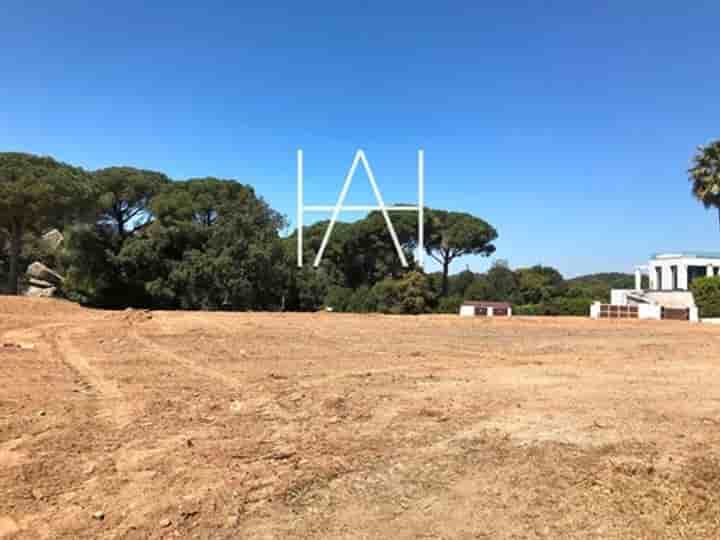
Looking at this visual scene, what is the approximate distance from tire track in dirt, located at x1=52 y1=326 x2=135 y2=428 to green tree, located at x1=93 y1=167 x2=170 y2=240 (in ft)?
44.7

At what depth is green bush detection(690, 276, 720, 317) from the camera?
24.2 m

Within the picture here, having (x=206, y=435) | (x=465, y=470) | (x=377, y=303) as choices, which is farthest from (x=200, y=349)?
(x=377, y=303)

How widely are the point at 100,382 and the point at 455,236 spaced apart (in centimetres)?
3086

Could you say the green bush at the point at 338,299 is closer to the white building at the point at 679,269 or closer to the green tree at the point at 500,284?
the green tree at the point at 500,284

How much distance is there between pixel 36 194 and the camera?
1848cm

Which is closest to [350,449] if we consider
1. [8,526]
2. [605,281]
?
[8,526]

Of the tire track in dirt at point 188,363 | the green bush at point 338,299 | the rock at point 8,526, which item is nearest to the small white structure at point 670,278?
the green bush at point 338,299

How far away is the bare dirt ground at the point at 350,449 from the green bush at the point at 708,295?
66.2 ft

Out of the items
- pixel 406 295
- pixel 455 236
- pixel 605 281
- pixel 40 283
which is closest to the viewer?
pixel 40 283

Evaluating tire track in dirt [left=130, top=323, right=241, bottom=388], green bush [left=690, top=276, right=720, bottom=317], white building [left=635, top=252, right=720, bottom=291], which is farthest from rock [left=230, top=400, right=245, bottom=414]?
white building [left=635, top=252, right=720, bottom=291]

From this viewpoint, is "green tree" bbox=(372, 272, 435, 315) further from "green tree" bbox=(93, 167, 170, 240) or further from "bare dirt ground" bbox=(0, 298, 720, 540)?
"bare dirt ground" bbox=(0, 298, 720, 540)

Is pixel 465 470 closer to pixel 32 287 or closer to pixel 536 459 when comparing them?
pixel 536 459

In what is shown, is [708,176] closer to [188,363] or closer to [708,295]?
[708,295]

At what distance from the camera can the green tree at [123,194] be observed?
71.1 feet
